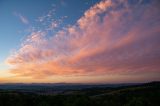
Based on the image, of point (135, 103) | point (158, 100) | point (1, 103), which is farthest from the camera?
point (158, 100)

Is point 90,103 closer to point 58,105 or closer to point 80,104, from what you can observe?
point 80,104

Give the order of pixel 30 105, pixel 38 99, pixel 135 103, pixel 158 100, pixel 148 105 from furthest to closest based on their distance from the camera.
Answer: pixel 158 100, pixel 38 99, pixel 30 105, pixel 148 105, pixel 135 103

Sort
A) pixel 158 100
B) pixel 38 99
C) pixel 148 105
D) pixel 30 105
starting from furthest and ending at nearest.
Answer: pixel 158 100
pixel 38 99
pixel 30 105
pixel 148 105

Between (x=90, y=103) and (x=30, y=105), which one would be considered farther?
(x=30, y=105)

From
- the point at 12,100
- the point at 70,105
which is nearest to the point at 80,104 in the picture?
the point at 70,105

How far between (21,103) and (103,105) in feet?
144

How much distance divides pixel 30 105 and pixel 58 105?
50.8 ft

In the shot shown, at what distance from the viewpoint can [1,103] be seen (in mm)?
102125

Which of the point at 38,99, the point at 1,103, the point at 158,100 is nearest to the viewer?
the point at 1,103

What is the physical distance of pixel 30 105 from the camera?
10888cm

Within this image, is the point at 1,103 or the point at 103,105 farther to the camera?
the point at 103,105

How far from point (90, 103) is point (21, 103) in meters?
36.1

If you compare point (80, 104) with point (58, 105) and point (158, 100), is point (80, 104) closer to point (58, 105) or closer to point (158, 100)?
point (58, 105)

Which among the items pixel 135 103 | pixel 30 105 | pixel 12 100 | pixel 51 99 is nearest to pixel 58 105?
pixel 51 99
